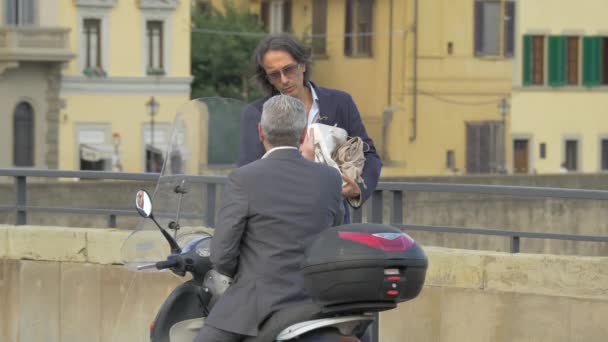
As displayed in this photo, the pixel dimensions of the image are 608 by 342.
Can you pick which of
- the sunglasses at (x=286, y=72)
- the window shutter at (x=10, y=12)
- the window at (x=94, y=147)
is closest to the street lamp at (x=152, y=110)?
the window at (x=94, y=147)

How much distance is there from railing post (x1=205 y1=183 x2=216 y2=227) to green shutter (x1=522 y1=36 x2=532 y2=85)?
2192 inches

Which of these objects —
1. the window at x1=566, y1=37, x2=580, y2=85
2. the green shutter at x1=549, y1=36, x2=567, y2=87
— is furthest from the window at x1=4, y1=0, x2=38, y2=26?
the window at x1=566, y1=37, x2=580, y2=85

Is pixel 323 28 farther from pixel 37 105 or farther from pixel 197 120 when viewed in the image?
pixel 197 120

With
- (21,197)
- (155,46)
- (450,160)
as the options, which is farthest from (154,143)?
(21,197)

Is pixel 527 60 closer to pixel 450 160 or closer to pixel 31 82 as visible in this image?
pixel 450 160

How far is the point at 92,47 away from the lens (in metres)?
55.3

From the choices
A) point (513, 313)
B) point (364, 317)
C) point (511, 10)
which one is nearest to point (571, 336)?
point (513, 313)

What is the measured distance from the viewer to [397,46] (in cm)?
6162

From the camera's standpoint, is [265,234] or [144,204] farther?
[144,204]

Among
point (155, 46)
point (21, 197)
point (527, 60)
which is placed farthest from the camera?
point (527, 60)

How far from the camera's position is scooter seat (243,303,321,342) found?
757 cm

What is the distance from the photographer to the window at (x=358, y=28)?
6159 cm

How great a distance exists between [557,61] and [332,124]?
5817 centimetres

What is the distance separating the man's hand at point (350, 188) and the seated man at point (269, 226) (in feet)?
2.01
